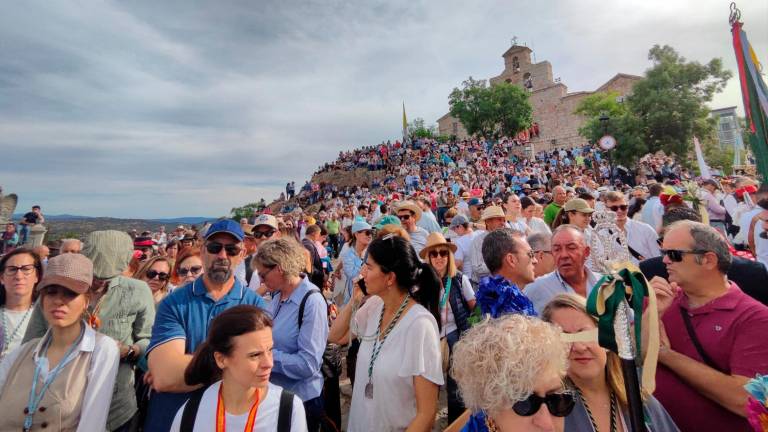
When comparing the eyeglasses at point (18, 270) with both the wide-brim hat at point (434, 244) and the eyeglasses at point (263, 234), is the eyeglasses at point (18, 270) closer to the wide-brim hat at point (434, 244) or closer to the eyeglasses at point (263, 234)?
the eyeglasses at point (263, 234)

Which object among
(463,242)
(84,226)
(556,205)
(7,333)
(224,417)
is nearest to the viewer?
(224,417)

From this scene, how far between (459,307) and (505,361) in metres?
2.02

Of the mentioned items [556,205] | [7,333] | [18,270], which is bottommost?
[7,333]

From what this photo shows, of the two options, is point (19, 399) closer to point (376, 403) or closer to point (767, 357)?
point (376, 403)

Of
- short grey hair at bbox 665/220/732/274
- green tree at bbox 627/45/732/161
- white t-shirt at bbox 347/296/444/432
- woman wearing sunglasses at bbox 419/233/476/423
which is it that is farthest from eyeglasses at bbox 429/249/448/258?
green tree at bbox 627/45/732/161

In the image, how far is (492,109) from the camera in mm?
48250

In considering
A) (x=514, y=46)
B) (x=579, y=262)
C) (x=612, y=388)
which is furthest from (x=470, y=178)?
(x=514, y=46)

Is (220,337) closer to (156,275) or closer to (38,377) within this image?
(38,377)

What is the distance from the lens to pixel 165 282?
3855 mm

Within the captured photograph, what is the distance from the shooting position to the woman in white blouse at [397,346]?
2088 mm

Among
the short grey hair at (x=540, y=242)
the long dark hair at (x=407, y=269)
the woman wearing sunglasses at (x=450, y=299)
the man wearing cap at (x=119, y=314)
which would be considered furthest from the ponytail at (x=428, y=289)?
the man wearing cap at (x=119, y=314)

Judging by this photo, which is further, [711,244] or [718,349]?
[711,244]

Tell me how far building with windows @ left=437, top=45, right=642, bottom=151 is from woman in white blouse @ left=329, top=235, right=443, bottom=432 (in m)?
51.1

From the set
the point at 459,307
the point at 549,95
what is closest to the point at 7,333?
the point at 459,307
